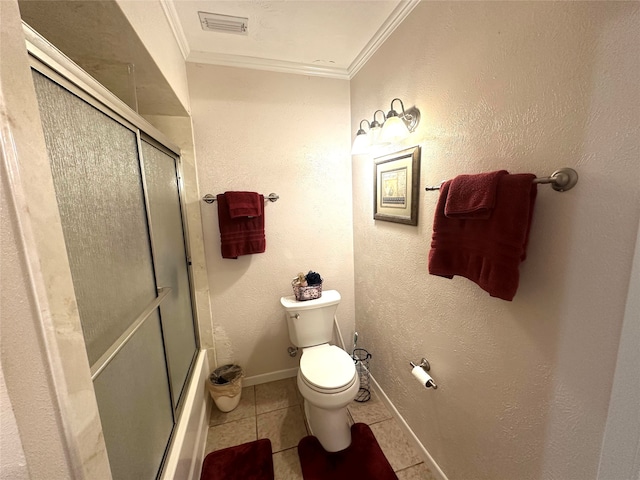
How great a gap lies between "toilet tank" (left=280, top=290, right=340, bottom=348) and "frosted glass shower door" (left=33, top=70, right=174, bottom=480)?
83 cm

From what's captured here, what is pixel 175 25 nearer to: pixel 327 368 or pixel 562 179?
pixel 562 179

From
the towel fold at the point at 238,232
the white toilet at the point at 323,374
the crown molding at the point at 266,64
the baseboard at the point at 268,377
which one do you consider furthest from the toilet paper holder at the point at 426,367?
the crown molding at the point at 266,64

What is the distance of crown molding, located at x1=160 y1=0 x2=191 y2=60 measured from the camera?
47.3 inches

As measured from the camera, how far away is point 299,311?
1780 millimetres

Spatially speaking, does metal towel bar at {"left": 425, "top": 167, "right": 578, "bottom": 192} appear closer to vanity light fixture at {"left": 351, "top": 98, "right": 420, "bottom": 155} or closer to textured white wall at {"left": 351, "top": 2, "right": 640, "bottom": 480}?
textured white wall at {"left": 351, "top": 2, "right": 640, "bottom": 480}

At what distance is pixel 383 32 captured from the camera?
1.43 meters

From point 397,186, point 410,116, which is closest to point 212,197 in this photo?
point 397,186

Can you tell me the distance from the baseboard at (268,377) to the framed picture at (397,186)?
4.72 ft

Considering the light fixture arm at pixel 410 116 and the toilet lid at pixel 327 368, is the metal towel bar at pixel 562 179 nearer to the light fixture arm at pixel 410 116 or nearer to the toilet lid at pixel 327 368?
the light fixture arm at pixel 410 116

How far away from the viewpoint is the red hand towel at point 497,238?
779mm

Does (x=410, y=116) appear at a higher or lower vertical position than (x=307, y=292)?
higher

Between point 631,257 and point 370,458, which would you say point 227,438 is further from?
point 631,257

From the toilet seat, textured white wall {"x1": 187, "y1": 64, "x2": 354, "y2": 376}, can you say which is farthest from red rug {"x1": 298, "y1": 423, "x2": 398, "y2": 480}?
textured white wall {"x1": 187, "y1": 64, "x2": 354, "y2": 376}

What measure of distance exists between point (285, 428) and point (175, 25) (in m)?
2.37
